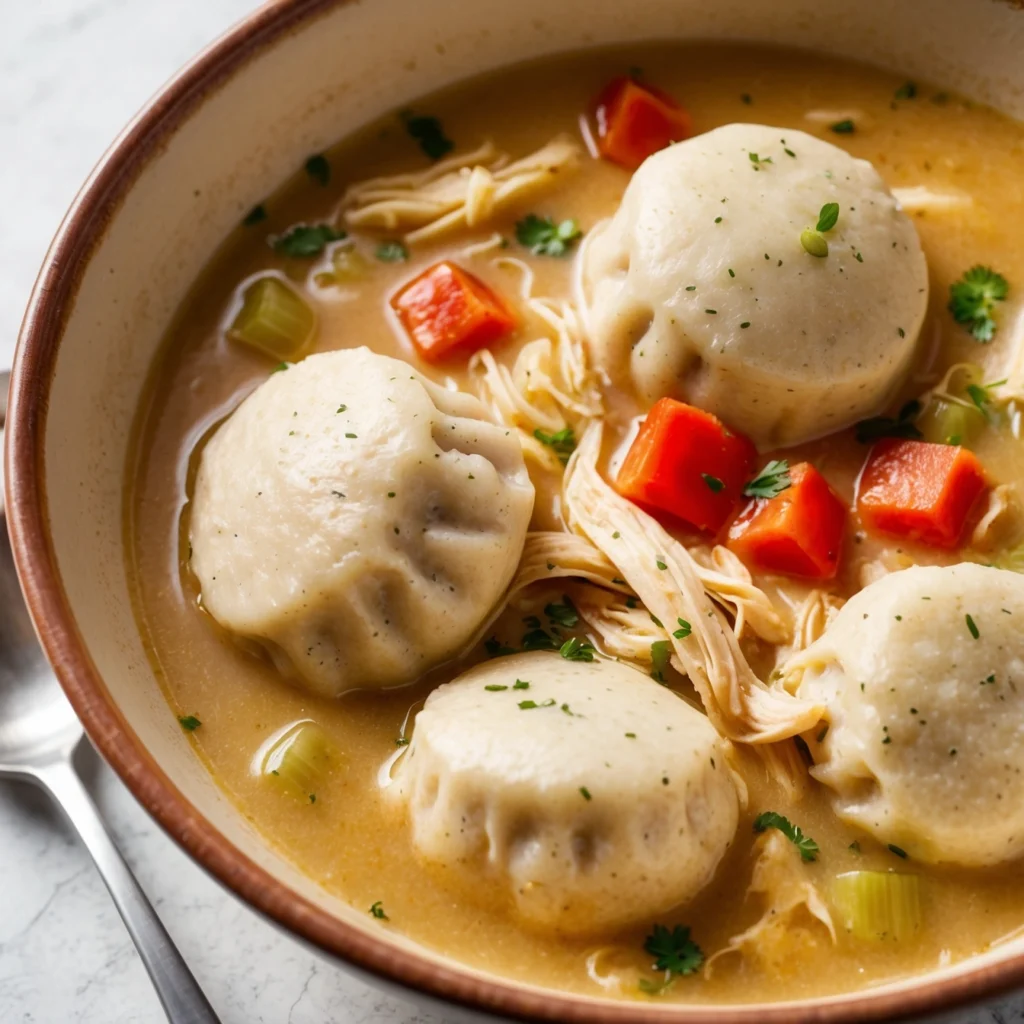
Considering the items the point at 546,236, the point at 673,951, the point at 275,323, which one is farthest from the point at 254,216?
the point at 673,951

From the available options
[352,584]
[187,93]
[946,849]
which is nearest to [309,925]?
[352,584]

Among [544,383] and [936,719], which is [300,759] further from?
[936,719]

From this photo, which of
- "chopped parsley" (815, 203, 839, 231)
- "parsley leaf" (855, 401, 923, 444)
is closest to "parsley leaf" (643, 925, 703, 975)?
"parsley leaf" (855, 401, 923, 444)

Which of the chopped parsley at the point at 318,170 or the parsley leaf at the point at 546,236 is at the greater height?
the chopped parsley at the point at 318,170

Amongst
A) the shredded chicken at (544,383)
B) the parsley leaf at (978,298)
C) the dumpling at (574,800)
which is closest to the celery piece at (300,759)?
the dumpling at (574,800)

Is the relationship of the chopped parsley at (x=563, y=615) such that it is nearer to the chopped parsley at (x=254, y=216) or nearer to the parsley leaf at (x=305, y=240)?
the parsley leaf at (x=305, y=240)

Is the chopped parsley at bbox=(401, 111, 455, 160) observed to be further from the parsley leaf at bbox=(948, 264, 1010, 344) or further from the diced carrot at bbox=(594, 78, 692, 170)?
the parsley leaf at bbox=(948, 264, 1010, 344)

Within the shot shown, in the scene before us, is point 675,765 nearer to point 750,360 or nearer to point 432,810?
point 432,810
